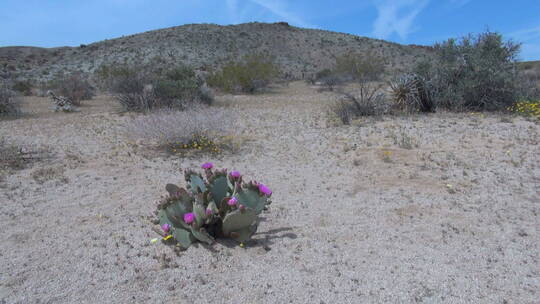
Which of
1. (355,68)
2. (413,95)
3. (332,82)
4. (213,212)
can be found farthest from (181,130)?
(355,68)

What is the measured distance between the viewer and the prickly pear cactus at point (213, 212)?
3.28m

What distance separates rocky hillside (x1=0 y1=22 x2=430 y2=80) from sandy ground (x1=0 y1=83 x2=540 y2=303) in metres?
25.9

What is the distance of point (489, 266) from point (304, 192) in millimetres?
2388

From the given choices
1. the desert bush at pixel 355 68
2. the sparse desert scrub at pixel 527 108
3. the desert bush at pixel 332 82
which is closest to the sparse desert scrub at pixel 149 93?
the sparse desert scrub at pixel 527 108

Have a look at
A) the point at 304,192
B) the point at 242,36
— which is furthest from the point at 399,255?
the point at 242,36

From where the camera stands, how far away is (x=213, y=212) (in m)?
3.41

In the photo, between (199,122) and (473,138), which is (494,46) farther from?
(199,122)

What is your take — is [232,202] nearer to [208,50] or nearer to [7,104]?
[7,104]

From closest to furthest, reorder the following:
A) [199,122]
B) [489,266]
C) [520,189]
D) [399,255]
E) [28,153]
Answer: [489,266]
[399,255]
[520,189]
[28,153]
[199,122]

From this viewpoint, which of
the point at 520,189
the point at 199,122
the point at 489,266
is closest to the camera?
the point at 489,266

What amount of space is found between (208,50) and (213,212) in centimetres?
4093

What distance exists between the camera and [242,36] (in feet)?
164

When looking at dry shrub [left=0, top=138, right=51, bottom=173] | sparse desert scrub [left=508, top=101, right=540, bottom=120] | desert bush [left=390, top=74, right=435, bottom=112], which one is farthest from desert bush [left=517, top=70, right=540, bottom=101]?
dry shrub [left=0, top=138, right=51, bottom=173]

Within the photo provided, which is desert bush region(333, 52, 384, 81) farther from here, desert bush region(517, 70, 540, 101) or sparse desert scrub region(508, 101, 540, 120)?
sparse desert scrub region(508, 101, 540, 120)
